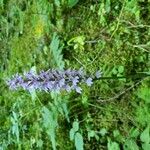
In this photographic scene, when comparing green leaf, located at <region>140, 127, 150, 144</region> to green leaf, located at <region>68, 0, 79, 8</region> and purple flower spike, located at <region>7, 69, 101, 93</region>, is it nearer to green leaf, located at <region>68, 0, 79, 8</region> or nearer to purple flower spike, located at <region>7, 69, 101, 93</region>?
purple flower spike, located at <region>7, 69, 101, 93</region>

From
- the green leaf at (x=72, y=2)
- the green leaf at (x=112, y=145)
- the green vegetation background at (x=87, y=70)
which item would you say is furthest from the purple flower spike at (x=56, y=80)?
the green leaf at (x=72, y=2)

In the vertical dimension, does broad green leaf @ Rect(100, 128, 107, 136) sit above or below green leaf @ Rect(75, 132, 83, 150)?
above

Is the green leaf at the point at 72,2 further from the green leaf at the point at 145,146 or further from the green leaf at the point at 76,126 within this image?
the green leaf at the point at 145,146

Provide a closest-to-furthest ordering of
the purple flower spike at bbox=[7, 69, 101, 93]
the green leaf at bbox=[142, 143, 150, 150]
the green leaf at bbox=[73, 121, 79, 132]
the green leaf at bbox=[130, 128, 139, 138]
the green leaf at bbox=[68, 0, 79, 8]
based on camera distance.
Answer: the purple flower spike at bbox=[7, 69, 101, 93], the green leaf at bbox=[142, 143, 150, 150], the green leaf at bbox=[130, 128, 139, 138], the green leaf at bbox=[73, 121, 79, 132], the green leaf at bbox=[68, 0, 79, 8]

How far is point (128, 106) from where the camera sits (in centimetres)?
200

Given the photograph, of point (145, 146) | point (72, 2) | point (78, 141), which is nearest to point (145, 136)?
point (145, 146)

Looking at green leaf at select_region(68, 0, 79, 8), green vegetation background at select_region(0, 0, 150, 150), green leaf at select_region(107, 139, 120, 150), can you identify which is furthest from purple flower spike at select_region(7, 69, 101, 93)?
green leaf at select_region(68, 0, 79, 8)

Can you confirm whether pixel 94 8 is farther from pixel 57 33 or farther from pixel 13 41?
pixel 13 41

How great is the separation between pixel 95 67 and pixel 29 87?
25.8 inches

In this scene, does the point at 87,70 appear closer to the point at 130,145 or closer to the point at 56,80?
Answer: the point at 130,145

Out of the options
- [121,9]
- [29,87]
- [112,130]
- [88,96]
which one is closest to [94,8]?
[121,9]

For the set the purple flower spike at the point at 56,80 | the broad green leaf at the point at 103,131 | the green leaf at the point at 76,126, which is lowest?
the broad green leaf at the point at 103,131

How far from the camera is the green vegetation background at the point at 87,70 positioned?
77.9 inches

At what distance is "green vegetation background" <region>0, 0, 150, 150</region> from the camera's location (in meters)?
1.98
